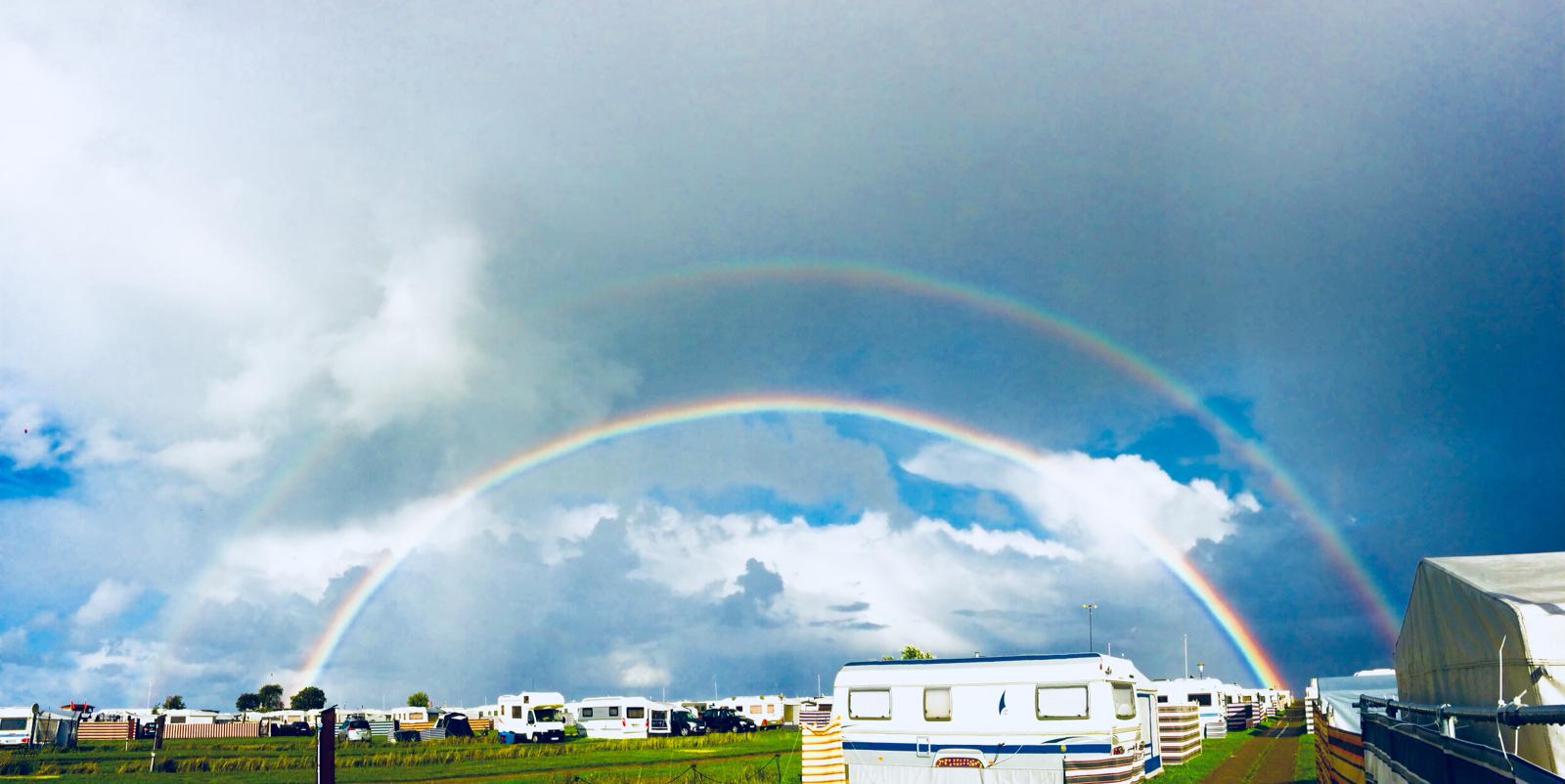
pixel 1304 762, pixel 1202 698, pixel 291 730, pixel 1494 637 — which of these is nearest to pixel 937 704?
pixel 1494 637

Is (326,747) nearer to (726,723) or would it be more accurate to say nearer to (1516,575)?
(1516,575)

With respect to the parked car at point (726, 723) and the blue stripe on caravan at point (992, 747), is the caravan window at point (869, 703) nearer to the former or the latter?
the blue stripe on caravan at point (992, 747)

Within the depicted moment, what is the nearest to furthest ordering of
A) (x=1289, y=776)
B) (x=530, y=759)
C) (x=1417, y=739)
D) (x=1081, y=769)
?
1. (x=1417, y=739)
2. (x=1081, y=769)
3. (x=1289, y=776)
4. (x=530, y=759)

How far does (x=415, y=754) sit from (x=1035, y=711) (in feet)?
129

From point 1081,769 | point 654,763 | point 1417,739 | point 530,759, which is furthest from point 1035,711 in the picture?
point 530,759

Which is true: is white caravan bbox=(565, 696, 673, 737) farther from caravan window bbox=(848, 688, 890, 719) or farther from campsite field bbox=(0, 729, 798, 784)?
caravan window bbox=(848, 688, 890, 719)

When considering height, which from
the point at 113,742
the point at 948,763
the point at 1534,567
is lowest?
the point at 113,742

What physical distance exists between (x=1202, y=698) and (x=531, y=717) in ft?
149

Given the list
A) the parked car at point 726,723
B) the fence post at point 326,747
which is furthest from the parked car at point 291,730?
the fence post at point 326,747

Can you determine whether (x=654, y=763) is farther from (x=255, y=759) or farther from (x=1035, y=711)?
(x=1035, y=711)

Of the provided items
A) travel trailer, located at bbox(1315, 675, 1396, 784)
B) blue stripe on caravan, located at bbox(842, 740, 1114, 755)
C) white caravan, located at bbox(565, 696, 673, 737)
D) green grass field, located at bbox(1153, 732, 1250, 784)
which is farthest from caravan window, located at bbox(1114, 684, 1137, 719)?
white caravan, located at bbox(565, 696, 673, 737)

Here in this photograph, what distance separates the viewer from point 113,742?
75.3 metres

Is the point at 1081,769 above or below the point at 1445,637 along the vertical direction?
below

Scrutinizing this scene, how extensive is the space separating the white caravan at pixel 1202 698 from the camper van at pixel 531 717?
38.6 metres
